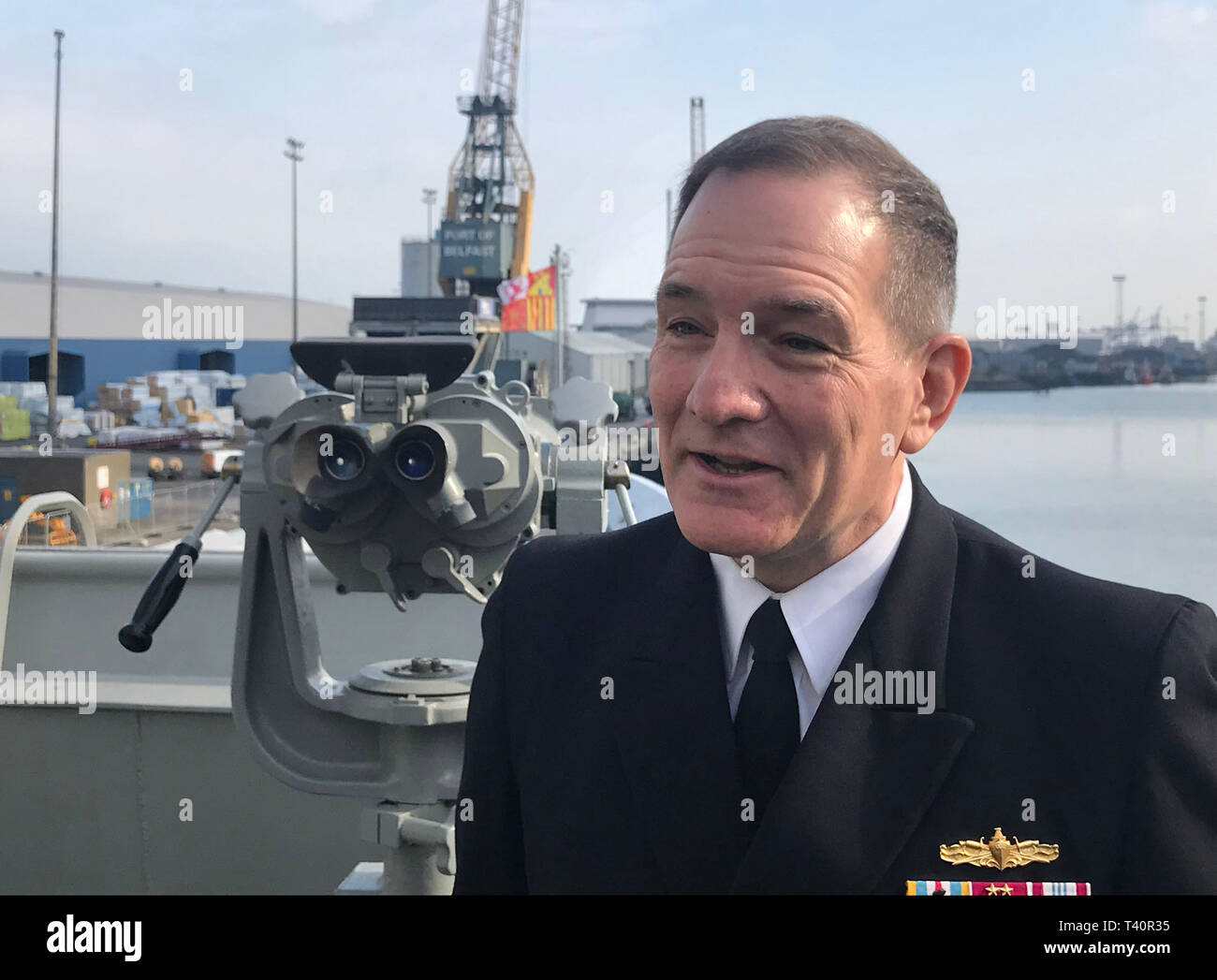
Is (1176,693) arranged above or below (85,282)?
below

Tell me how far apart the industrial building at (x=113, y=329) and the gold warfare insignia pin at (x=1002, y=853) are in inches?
1716

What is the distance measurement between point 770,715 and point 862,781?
5.3 inches

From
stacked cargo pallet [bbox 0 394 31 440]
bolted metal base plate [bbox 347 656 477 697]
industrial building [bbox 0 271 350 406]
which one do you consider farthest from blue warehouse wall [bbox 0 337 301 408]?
bolted metal base plate [bbox 347 656 477 697]

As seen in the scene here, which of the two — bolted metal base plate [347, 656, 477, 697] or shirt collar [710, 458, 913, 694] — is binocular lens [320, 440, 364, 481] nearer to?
bolted metal base plate [347, 656, 477, 697]

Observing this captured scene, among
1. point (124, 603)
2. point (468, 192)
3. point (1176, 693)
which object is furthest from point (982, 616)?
point (468, 192)

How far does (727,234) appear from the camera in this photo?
4.77 feet

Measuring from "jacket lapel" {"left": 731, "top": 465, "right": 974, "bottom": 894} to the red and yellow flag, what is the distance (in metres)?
36.3

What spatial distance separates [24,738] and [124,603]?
3.29 ft

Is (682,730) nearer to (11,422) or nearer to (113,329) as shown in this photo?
(11,422)

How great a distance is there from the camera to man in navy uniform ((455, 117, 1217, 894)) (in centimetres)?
143

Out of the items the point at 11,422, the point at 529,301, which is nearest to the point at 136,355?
the point at 529,301

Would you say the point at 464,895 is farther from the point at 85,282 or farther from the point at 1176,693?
the point at 85,282

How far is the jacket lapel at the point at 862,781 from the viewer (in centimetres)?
149
